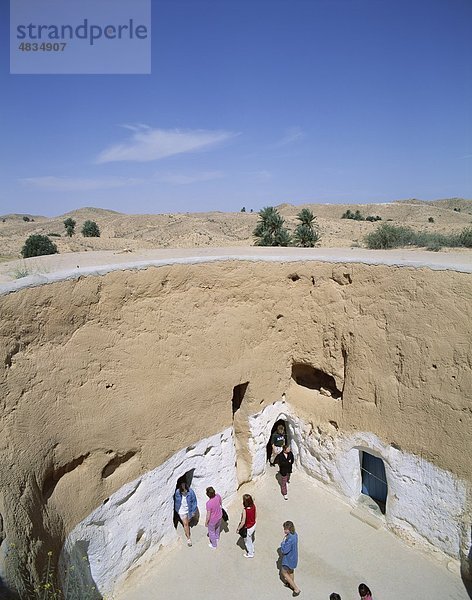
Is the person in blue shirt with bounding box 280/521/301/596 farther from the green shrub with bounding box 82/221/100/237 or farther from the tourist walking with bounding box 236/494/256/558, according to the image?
the green shrub with bounding box 82/221/100/237

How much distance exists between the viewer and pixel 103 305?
5.82 metres

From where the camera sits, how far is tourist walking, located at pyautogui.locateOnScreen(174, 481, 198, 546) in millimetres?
7035

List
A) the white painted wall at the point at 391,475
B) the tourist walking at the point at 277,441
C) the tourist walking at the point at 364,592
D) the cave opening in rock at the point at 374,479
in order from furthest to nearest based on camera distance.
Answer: the tourist walking at the point at 277,441 → the cave opening in rock at the point at 374,479 → the white painted wall at the point at 391,475 → the tourist walking at the point at 364,592

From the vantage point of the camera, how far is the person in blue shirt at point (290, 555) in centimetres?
600

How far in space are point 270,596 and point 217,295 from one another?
483 cm

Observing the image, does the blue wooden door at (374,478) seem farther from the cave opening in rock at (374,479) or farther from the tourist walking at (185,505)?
the tourist walking at (185,505)

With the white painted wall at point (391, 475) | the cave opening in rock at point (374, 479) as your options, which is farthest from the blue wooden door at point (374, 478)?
the white painted wall at point (391, 475)

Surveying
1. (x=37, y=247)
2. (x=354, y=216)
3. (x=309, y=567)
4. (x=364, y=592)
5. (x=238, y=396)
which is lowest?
(x=309, y=567)

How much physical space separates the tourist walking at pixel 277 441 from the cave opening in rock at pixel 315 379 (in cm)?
129

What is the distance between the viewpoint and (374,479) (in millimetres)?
7688

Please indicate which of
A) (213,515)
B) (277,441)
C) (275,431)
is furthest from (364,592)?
(275,431)

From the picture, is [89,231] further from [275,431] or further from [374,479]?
[374,479]

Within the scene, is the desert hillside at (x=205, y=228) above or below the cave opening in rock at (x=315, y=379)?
above

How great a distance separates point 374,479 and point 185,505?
359 centimetres
